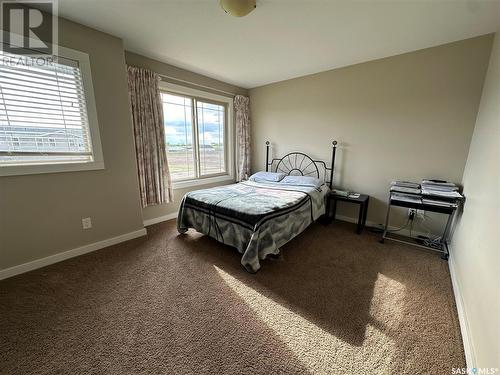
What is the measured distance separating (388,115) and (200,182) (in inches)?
125

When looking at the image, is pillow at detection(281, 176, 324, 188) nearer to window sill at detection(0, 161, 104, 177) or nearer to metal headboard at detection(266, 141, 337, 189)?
metal headboard at detection(266, 141, 337, 189)

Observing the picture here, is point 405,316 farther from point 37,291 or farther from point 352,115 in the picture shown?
point 37,291

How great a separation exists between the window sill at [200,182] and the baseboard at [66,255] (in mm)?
954

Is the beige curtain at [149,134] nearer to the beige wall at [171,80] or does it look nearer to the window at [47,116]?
the beige wall at [171,80]

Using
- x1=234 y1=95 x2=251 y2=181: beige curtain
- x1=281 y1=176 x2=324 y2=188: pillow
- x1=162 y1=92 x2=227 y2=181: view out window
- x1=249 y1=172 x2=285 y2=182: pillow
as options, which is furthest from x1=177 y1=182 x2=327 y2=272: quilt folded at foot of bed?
x1=234 y1=95 x2=251 y2=181: beige curtain

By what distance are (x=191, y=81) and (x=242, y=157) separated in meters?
1.68

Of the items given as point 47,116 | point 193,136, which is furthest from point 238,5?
point 193,136

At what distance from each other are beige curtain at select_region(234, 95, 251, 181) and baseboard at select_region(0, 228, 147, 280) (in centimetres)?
228

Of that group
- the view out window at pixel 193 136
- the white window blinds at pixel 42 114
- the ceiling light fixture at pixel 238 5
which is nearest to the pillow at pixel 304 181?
the view out window at pixel 193 136

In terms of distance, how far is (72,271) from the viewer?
2.03 meters

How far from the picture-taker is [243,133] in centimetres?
424

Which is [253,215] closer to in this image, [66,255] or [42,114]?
[66,255]

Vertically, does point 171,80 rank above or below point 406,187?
above

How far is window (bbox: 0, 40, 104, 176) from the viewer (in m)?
1.80
